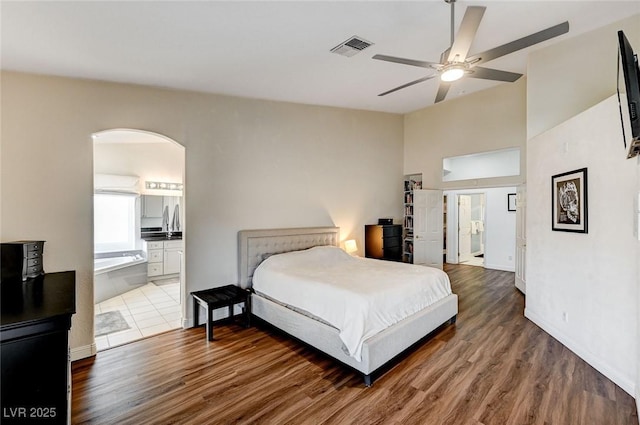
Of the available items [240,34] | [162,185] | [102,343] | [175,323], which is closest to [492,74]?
[240,34]

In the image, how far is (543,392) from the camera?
2512 millimetres

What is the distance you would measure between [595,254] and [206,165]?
14.8 feet

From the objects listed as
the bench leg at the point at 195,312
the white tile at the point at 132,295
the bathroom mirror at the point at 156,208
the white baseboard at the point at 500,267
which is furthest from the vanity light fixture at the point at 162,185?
the white baseboard at the point at 500,267

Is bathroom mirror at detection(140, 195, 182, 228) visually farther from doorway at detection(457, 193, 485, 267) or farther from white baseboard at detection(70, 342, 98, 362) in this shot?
doorway at detection(457, 193, 485, 267)

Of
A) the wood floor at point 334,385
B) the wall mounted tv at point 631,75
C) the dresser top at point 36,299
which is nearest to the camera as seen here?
the dresser top at point 36,299

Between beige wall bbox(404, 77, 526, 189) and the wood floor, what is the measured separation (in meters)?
3.15

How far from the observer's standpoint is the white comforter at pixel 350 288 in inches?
109

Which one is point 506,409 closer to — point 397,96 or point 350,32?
point 350,32

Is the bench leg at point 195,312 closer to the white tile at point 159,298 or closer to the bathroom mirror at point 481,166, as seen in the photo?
the white tile at point 159,298

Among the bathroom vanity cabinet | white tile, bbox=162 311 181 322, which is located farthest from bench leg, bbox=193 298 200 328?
the bathroom vanity cabinet

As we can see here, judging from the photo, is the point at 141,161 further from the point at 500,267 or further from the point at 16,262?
the point at 500,267

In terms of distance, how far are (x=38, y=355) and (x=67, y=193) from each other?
92.0 inches

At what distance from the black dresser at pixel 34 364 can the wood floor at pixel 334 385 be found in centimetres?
97

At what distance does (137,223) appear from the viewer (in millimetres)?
6773
